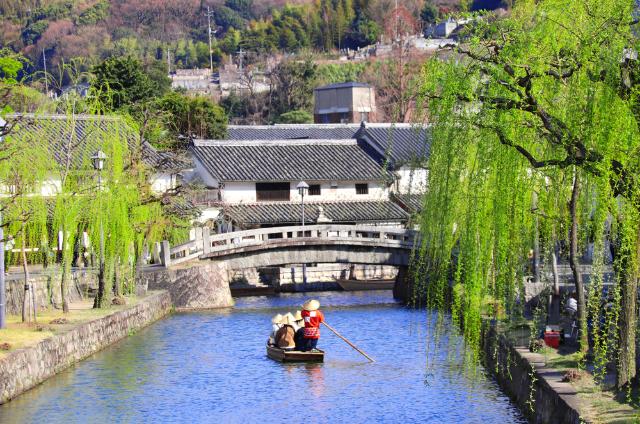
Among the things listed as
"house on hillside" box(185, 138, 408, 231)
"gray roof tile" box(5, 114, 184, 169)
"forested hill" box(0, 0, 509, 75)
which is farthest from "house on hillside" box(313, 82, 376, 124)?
"gray roof tile" box(5, 114, 184, 169)

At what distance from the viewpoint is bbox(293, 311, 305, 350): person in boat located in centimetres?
2747

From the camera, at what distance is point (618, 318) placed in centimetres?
1564

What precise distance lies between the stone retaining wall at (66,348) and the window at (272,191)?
609 inches

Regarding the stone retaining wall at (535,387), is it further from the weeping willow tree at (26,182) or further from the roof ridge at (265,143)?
the roof ridge at (265,143)

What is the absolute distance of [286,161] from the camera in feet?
167

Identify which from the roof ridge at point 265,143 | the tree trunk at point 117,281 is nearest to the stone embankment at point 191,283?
the tree trunk at point 117,281

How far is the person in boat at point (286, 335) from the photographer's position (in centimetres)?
2752

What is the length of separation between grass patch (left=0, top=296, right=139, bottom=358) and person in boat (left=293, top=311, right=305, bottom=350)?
4.87 metres

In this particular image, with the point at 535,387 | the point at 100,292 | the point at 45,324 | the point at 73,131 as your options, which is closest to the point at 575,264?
the point at 535,387

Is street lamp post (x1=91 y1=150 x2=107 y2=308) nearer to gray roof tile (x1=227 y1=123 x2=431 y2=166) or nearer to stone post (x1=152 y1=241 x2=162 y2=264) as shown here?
stone post (x1=152 y1=241 x2=162 y2=264)

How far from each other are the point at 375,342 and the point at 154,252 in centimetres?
1462

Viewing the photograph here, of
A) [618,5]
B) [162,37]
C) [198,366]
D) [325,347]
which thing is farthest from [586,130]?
[162,37]

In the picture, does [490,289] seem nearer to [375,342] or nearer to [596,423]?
[596,423]

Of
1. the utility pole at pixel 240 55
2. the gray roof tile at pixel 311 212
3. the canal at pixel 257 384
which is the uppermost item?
the utility pole at pixel 240 55
